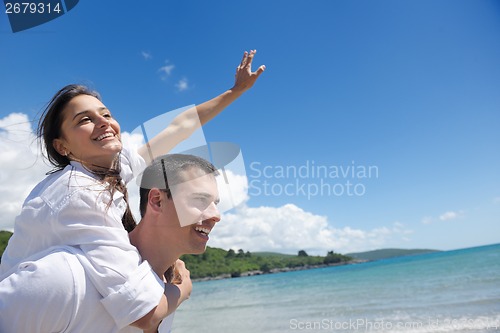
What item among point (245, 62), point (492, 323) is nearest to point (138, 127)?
point (245, 62)

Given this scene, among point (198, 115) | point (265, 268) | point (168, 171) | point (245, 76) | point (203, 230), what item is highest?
point (245, 76)

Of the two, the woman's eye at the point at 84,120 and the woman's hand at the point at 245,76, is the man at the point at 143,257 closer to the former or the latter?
the woman's eye at the point at 84,120

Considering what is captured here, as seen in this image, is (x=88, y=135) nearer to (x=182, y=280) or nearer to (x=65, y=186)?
(x=65, y=186)

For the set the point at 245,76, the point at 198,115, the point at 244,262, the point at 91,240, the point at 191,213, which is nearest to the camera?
the point at 91,240

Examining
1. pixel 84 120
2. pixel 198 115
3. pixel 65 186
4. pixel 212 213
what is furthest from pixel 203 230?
pixel 198 115

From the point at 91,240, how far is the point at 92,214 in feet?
0.31

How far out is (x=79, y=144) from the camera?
1.80 m

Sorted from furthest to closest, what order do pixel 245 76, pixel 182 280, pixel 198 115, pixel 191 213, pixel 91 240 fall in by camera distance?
pixel 245 76 → pixel 198 115 → pixel 182 280 → pixel 191 213 → pixel 91 240

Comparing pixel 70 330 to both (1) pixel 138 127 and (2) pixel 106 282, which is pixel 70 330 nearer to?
(2) pixel 106 282

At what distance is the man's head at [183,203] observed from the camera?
1713 millimetres

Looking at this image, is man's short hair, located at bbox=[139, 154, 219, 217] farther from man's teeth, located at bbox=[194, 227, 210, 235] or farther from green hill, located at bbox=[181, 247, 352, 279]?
green hill, located at bbox=[181, 247, 352, 279]

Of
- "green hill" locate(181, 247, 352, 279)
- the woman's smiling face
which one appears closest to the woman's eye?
the woman's smiling face

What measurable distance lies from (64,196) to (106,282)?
13.9 inches

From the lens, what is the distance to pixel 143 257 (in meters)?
1.72
